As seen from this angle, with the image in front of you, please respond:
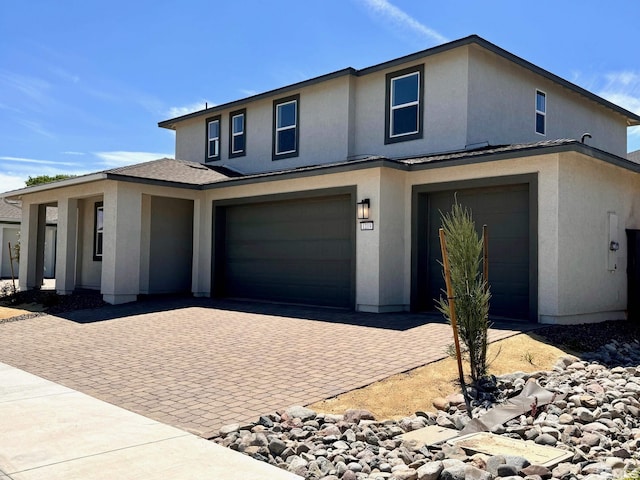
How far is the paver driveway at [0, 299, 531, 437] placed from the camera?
20.6 feet

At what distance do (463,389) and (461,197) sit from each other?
249 inches

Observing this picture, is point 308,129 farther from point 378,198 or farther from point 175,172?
point 378,198

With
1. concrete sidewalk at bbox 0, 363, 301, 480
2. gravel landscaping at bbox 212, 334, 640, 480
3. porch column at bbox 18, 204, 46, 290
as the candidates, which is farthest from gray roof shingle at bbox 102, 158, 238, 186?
gravel landscaping at bbox 212, 334, 640, 480

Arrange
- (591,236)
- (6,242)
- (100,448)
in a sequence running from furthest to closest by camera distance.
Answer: (6,242) < (591,236) < (100,448)

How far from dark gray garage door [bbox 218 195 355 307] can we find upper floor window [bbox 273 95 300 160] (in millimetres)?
2413

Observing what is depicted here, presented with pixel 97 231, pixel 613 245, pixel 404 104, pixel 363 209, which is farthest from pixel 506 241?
pixel 97 231

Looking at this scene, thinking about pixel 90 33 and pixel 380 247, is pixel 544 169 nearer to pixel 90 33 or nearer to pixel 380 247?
pixel 380 247

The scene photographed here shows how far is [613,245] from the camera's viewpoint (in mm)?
12078

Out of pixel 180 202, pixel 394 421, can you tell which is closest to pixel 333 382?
pixel 394 421

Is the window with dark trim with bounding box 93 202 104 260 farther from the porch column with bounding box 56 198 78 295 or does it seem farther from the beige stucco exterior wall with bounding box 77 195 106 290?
the porch column with bounding box 56 198 78 295

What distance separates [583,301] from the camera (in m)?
11.1

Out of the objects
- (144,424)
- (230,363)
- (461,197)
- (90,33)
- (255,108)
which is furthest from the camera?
(255,108)

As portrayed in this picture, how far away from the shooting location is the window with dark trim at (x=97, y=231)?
19.1m

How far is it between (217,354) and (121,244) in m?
7.51
